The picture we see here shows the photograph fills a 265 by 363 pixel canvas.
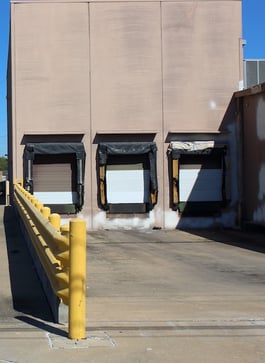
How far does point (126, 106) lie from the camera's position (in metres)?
21.0

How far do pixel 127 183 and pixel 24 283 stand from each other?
1205cm

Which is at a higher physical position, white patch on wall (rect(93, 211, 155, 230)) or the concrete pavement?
white patch on wall (rect(93, 211, 155, 230))

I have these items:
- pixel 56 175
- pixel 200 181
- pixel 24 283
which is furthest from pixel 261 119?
pixel 24 283

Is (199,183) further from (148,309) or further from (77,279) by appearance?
(77,279)

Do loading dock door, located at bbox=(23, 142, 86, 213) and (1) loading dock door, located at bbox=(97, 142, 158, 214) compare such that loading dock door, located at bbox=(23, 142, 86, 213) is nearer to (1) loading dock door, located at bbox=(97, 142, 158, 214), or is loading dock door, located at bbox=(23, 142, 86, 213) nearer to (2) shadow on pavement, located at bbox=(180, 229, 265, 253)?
(1) loading dock door, located at bbox=(97, 142, 158, 214)

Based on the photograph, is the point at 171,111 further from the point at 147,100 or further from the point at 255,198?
the point at 255,198

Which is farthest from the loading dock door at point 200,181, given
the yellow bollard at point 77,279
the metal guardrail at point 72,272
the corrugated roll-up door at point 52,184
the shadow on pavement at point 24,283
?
the yellow bollard at point 77,279

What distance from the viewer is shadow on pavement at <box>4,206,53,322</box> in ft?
24.2

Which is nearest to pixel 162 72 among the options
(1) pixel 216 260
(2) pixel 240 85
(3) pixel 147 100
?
(3) pixel 147 100

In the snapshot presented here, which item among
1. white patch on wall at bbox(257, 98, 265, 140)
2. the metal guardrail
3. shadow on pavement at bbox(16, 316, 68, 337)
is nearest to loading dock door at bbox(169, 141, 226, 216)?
white patch on wall at bbox(257, 98, 265, 140)

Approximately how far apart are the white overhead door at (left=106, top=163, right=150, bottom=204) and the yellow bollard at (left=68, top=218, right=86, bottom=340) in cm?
1542

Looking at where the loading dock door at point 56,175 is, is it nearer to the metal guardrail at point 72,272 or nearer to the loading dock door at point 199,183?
the loading dock door at point 199,183

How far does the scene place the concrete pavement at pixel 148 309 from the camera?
17.5ft

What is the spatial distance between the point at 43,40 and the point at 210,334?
16.8 metres
